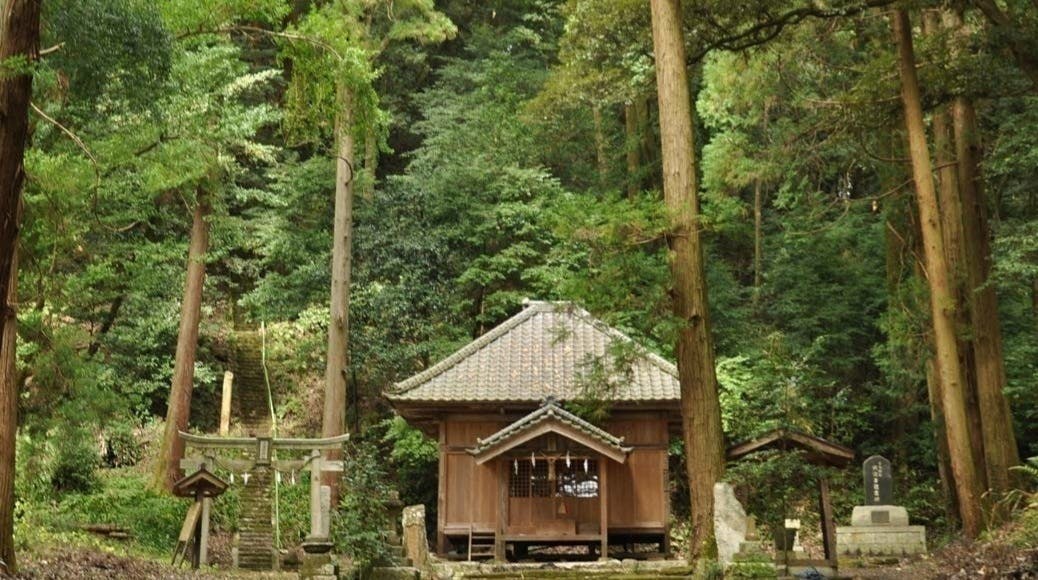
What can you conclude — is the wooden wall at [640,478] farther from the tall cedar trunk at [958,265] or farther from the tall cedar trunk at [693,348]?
the tall cedar trunk at [693,348]

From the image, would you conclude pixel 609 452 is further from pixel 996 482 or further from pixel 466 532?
pixel 996 482

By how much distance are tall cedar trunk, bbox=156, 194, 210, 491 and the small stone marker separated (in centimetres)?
1233

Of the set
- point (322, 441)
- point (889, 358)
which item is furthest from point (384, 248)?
point (889, 358)

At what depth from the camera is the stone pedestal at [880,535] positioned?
688 inches

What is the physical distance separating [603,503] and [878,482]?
18.3 ft

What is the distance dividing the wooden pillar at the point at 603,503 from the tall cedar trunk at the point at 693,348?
5927 mm

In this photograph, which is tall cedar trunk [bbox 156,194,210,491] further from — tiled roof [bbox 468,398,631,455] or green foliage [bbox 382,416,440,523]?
tiled roof [bbox 468,398,631,455]

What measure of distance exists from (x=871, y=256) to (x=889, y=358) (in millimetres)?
4722

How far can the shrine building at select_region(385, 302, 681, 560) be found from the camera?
16.3m

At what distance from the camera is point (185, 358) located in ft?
60.8

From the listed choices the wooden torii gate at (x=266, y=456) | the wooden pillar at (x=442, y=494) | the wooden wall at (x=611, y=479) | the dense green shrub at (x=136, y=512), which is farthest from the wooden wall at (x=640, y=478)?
the dense green shrub at (x=136, y=512)

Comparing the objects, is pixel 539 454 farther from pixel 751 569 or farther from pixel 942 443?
pixel 942 443

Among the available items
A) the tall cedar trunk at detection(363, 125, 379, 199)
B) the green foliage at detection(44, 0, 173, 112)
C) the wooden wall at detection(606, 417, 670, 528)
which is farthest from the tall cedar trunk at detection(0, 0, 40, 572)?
the tall cedar trunk at detection(363, 125, 379, 199)

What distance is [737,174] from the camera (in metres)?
18.8
